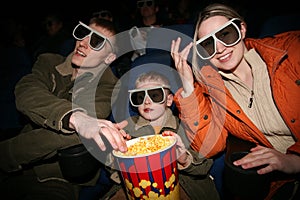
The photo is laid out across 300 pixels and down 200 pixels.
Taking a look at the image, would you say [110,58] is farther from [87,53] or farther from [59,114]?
[59,114]

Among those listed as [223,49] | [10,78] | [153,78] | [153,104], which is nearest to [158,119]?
[153,104]

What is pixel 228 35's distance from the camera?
1528 mm

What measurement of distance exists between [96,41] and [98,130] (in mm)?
883

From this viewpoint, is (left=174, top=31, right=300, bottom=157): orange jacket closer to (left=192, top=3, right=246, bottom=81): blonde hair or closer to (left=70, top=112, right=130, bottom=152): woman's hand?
(left=192, top=3, right=246, bottom=81): blonde hair

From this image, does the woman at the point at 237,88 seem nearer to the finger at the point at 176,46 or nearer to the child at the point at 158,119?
the finger at the point at 176,46

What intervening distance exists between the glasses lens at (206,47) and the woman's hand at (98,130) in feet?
2.19

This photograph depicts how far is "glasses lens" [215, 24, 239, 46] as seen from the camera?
5.00 feet

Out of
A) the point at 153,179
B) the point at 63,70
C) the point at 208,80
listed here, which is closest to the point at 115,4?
the point at 63,70

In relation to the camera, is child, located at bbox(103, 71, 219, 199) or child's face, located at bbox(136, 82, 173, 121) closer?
child, located at bbox(103, 71, 219, 199)

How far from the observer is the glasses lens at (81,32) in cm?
188

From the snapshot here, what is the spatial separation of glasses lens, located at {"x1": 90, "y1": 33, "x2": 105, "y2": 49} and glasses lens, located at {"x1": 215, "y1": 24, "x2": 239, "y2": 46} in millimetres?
850

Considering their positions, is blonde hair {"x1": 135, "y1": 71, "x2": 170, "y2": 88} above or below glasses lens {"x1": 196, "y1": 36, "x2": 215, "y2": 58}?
below

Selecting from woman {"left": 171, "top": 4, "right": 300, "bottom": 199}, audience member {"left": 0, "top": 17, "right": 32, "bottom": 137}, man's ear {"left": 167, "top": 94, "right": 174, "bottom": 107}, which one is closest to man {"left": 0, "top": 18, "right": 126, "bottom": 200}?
man's ear {"left": 167, "top": 94, "right": 174, "bottom": 107}

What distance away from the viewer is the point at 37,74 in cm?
181
